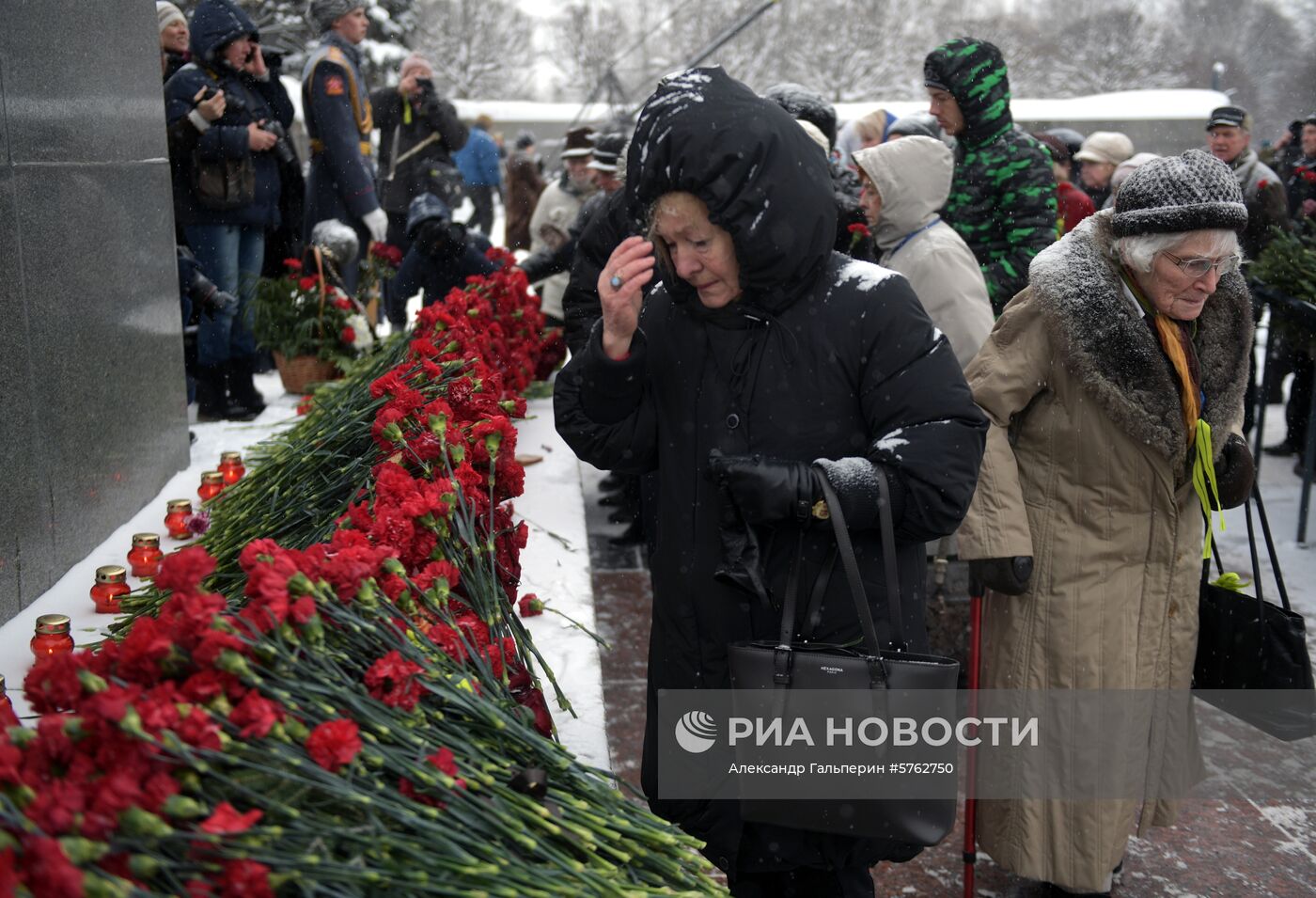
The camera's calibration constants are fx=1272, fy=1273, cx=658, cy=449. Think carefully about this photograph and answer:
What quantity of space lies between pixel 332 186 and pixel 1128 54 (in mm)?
51751

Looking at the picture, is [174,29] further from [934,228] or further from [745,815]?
[745,815]

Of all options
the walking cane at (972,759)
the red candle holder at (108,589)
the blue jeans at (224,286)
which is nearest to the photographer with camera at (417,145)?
the blue jeans at (224,286)

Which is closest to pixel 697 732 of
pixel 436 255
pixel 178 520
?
pixel 178 520

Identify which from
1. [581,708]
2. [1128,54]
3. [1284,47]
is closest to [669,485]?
[581,708]

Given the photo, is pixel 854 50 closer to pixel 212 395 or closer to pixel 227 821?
pixel 212 395

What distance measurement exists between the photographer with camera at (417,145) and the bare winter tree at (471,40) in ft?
149

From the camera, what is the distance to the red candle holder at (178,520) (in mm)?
4047

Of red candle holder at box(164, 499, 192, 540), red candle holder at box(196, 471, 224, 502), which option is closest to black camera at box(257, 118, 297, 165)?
red candle holder at box(196, 471, 224, 502)

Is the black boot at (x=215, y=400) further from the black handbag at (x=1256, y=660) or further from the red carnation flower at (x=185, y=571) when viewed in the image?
the red carnation flower at (x=185, y=571)

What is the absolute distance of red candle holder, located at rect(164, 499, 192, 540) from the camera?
4.05 m

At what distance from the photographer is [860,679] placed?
7.43 feet

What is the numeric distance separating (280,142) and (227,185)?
2.15 feet

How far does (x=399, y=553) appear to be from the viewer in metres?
2.32

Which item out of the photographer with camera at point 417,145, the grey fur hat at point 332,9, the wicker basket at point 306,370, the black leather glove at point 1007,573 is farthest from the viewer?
the photographer with camera at point 417,145
